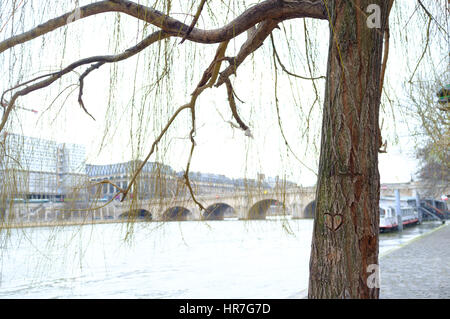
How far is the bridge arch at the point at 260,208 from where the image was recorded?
1620 mm

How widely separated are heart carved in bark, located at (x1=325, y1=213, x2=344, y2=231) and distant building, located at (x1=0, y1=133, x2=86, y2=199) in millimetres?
799

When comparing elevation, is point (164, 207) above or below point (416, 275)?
above

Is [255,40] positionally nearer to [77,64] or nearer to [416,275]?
[77,64]

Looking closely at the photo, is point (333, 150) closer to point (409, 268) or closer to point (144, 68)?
point (144, 68)

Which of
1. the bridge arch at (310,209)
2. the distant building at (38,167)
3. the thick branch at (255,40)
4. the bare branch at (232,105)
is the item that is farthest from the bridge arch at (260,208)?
the distant building at (38,167)

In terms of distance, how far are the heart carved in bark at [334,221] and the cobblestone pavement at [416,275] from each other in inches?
169

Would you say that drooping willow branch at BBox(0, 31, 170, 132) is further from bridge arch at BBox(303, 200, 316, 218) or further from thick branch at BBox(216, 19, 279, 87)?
bridge arch at BBox(303, 200, 316, 218)

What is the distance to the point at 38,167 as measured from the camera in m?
1.54

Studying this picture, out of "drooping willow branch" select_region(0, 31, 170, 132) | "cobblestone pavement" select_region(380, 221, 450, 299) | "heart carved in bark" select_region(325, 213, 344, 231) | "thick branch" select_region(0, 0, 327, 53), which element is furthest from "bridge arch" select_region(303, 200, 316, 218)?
"cobblestone pavement" select_region(380, 221, 450, 299)

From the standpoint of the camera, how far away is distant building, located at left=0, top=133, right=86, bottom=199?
4.63 feet

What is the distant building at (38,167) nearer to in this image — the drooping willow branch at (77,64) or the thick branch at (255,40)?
the drooping willow branch at (77,64)

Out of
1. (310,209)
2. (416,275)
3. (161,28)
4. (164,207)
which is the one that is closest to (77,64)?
(161,28)

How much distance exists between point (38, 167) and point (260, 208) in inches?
33.5
